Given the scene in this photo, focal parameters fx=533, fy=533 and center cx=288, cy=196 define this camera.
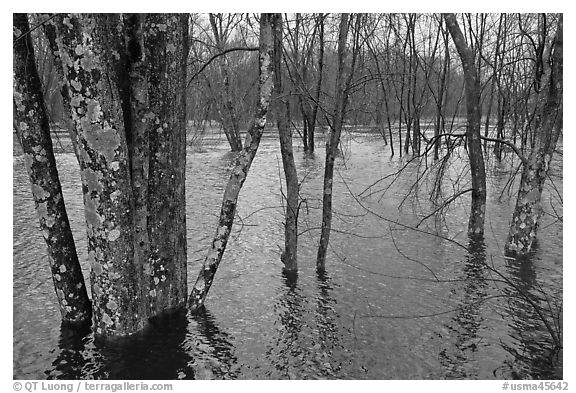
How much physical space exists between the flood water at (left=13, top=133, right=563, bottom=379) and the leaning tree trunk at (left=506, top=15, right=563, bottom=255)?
0.32 metres

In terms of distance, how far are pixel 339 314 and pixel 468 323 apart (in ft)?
4.44

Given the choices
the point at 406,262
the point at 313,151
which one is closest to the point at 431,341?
the point at 406,262

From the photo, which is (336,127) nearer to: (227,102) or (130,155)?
(130,155)

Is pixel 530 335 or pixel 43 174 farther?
pixel 530 335

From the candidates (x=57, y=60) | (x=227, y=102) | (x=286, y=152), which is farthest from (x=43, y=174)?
(x=227, y=102)

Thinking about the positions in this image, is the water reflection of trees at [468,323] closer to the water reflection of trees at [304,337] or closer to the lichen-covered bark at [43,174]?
the water reflection of trees at [304,337]

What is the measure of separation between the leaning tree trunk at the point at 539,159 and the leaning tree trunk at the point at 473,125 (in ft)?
2.56

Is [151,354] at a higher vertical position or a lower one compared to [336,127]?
lower

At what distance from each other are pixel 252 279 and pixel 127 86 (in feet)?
9.99

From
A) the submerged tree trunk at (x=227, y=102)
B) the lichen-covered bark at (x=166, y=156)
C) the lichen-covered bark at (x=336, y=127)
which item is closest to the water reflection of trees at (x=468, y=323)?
the lichen-covered bark at (x=336, y=127)

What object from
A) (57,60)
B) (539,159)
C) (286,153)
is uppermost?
(57,60)

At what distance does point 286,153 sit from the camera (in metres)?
6.69

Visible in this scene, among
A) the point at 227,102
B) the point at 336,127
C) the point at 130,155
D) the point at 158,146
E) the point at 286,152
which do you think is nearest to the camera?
the point at 130,155

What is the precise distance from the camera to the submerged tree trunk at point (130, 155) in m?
4.25
